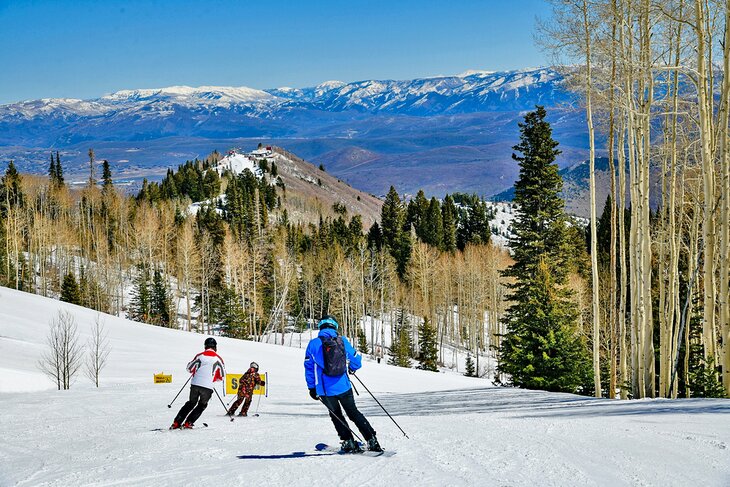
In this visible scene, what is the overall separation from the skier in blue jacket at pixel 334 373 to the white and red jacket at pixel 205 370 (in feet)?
11.0

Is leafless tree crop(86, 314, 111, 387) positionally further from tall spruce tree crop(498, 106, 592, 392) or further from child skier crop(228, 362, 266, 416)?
tall spruce tree crop(498, 106, 592, 392)

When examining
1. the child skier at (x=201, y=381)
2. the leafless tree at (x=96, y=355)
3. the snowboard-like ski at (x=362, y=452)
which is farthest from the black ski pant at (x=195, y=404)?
the leafless tree at (x=96, y=355)

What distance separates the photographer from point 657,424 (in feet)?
27.0

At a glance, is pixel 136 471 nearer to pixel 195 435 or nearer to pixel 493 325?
pixel 195 435

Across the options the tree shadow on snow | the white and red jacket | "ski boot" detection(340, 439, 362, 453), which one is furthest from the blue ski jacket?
the tree shadow on snow

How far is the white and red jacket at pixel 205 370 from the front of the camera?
10.1m

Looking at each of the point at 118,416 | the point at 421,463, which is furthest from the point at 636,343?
the point at 118,416

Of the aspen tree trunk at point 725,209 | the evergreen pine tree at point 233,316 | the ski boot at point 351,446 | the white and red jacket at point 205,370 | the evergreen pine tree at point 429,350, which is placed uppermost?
the aspen tree trunk at point 725,209

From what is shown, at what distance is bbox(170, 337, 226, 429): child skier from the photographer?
10109mm

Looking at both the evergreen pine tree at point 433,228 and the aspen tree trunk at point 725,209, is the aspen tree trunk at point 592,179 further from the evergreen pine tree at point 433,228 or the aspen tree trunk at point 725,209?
the evergreen pine tree at point 433,228

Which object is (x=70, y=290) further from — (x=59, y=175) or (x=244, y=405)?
(x=59, y=175)

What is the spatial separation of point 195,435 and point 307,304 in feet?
193

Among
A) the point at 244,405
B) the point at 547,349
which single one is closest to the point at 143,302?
the point at 547,349

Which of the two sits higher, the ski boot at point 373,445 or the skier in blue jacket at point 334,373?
the skier in blue jacket at point 334,373
